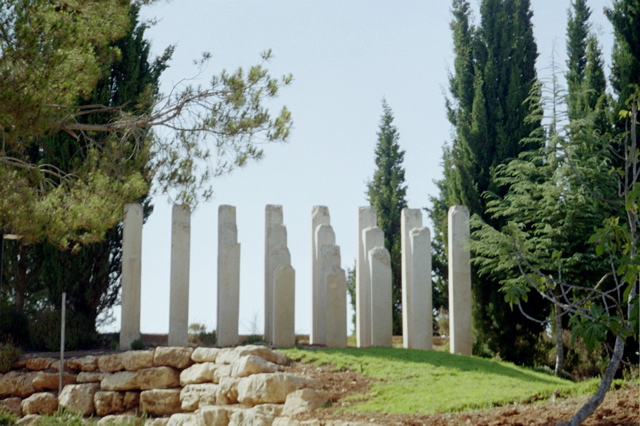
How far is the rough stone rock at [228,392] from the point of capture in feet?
41.4

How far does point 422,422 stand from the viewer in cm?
934

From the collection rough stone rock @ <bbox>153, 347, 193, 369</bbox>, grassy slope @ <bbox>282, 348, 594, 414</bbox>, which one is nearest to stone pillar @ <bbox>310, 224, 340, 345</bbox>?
grassy slope @ <bbox>282, 348, 594, 414</bbox>

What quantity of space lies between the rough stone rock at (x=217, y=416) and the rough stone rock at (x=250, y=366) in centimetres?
98

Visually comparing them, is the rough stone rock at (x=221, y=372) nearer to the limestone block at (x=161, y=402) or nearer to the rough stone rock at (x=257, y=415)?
the limestone block at (x=161, y=402)

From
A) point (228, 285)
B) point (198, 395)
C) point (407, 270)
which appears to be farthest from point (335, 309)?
point (198, 395)

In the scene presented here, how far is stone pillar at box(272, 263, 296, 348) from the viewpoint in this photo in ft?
51.3

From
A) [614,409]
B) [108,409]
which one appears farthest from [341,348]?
[614,409]

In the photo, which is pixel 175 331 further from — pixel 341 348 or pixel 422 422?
pixel 422 422

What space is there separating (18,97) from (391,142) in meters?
16.6

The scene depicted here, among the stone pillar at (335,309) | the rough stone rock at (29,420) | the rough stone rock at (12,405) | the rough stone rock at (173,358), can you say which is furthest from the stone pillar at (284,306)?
the rough stone rock at (12,405)

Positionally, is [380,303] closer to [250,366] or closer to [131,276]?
[250,366]

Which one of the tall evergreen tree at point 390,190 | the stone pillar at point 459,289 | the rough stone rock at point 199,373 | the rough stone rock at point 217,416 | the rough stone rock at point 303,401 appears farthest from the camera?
the tall evergreen tree at point 390,190

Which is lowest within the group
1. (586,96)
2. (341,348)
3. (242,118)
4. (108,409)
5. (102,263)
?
(108,409)

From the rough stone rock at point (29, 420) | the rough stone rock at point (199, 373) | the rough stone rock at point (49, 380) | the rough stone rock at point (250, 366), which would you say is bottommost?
the rough stone rock at point (29, 420)
